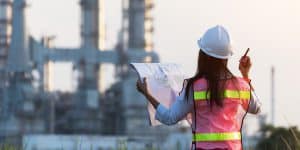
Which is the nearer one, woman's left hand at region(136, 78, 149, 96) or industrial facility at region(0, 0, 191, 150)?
woman's left hand at region(136, 78, 149, 96)

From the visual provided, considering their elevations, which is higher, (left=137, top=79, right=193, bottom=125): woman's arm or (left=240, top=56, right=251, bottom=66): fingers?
(left=240, top=56, right=251, bottom=66): fingers

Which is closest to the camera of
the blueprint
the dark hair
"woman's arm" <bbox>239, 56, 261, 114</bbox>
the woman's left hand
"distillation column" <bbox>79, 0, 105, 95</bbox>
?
the dark hair

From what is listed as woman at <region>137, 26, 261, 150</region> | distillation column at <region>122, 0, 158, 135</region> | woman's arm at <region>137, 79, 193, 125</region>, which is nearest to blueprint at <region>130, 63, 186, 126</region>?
woman's arm at <region>137, 79, 193, 125</region>

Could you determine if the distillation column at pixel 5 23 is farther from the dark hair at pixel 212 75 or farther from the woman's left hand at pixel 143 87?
the dark hair at pixel 212 75

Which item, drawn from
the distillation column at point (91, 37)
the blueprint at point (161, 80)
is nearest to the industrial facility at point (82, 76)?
Result: the distillation column at point (91, 37)

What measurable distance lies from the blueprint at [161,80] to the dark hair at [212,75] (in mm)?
655

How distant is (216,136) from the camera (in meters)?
6.14

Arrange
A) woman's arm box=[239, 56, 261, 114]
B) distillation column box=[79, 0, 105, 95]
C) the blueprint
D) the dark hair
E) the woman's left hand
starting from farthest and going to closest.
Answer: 1. distillation column box=[79, 0, 105, 95]
2. the blueprint
3. the woman's left hand
4. woman's arm box=[239, 56, 261, 114]
5. the dark hair

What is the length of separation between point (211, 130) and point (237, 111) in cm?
22

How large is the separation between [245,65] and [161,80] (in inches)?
32.8

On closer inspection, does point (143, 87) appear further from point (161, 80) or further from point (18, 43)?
point (18, 43)

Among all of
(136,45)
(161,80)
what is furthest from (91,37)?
(161,80)

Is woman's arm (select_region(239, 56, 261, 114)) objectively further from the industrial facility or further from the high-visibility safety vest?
the industrial facility

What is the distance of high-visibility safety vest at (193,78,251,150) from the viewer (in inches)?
241
